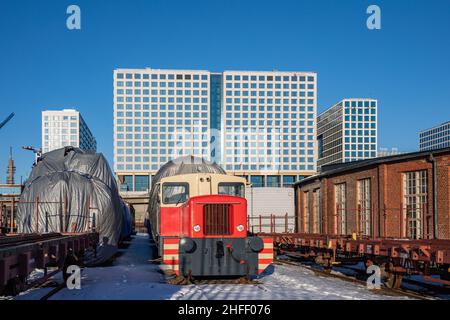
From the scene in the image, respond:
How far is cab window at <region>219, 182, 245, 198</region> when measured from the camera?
14336mm

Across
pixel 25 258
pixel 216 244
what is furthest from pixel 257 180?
pixel 25 258

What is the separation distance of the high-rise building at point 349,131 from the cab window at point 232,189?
140766 millimetres

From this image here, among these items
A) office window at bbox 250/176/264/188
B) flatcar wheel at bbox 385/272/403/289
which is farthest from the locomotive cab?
office window at bbox 250/176/264/188

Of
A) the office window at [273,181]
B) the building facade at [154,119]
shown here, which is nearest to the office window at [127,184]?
the building facade at [154,119]

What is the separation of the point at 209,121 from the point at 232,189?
10325 centimetres

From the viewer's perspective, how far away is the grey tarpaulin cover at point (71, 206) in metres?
18.4

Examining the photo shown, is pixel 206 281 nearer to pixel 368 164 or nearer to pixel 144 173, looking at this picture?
pixel 368 164

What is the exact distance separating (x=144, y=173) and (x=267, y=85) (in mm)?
34542

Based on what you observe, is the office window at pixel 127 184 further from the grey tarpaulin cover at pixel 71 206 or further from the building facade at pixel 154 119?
the grey tarpaulin cover at pixel 71 206

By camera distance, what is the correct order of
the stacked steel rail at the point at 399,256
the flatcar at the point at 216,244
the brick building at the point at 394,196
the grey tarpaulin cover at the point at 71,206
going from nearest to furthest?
the stacked steel rail at the point at 399,256, the flatcar at the point at 216,244, the grey tarpaulin cover at the point at 71,206, the brick building at the point at 394,196

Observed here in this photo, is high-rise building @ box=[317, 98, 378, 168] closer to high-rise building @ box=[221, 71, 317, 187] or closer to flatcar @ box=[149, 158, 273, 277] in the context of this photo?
high-rise building @ box=[221, 71, 317, 187]
